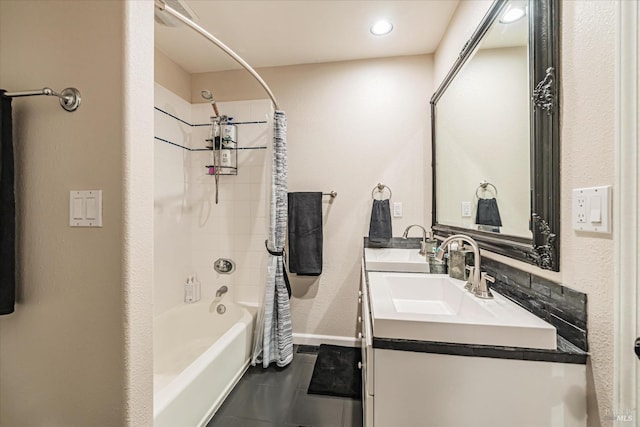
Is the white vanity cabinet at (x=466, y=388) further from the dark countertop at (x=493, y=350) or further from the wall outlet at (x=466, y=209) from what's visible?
the wall outlet at (x=466, y=209)

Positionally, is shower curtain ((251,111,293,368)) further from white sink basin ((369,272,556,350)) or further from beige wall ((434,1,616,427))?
beige wall ((434,1,616,427))

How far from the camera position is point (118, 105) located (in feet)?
2.70

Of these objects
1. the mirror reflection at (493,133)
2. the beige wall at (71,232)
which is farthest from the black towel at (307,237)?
the beige wall at (71,232)

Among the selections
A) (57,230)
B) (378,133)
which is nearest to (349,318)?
(378,133)

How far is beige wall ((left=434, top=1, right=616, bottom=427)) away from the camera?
650mm

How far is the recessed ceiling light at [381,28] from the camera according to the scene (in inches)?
71.1

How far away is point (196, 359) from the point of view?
5.27 ft

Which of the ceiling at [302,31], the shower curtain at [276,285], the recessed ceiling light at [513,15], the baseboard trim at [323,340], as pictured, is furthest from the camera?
the baseboard trim at [323,340]

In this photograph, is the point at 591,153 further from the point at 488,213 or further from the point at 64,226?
the point at 64,226

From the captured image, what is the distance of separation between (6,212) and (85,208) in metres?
0.23

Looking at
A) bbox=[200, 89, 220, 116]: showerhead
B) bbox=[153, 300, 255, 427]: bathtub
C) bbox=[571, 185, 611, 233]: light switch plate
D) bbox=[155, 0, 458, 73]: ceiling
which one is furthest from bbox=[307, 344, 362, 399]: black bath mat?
bbox=[155, 0, 458, 73]: ceiling

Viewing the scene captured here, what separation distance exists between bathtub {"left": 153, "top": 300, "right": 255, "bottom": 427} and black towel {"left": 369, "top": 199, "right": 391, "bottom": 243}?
119cm

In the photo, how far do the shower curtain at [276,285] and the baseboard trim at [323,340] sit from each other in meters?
0.26

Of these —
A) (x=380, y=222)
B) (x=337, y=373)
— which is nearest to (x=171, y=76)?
(x=380, y=222)
